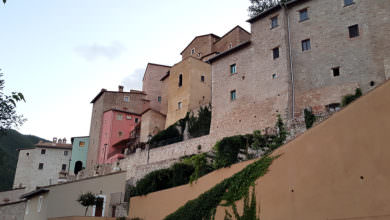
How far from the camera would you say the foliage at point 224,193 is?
13.7 meters

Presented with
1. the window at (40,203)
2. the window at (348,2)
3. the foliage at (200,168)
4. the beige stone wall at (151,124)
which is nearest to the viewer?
the foliage at (200,168)

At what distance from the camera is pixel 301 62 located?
2519 centimetres

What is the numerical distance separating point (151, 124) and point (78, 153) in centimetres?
1625

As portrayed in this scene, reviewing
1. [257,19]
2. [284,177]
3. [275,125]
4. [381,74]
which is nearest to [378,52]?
[381,74]

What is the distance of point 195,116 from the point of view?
109ft

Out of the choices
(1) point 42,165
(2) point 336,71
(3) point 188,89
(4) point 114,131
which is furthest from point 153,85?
(2) point 336,71

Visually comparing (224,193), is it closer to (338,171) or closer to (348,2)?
(338,171)

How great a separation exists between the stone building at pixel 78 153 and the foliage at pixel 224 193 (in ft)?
116

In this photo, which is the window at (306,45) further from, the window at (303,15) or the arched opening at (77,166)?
the arched opening at (77,166)

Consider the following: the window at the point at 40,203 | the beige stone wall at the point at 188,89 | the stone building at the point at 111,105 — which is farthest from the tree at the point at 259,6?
the window at the point at 40,203

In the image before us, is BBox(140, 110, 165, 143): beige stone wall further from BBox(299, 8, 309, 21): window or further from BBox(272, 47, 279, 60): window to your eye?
BBox(299, 8, 309, 21): window

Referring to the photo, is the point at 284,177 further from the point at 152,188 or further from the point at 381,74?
the point at 381,74

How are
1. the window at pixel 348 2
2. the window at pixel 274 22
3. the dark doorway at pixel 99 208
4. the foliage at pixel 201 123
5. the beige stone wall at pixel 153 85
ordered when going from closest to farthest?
the window at pixel 348 2 → the dark doorway at pixel 99 208 → the window at pixel 274 22 → the foliage at pixel 201 123 → the beige stone wall at pixel 153 85

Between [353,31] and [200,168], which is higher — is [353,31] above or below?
above
